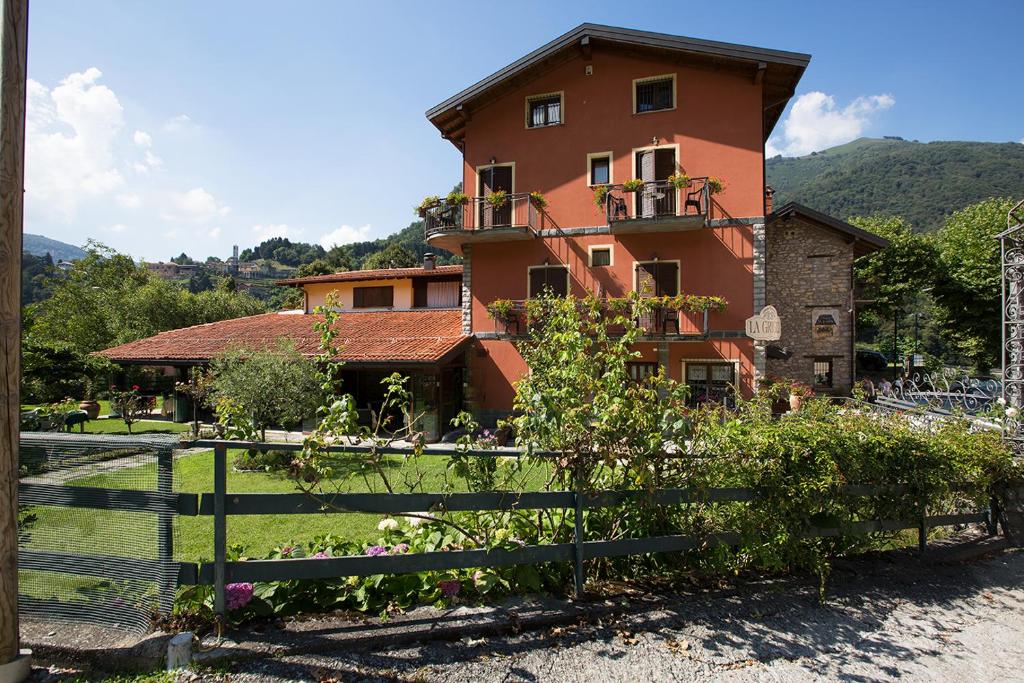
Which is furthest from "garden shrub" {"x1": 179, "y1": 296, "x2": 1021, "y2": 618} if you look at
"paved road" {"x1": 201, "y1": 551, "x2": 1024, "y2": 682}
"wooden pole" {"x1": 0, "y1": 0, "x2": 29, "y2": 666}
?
"wooden pole" {"x1": 0, "y1": 0, "x2": 29, "y2": 666}

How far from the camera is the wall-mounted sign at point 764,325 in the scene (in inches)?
536

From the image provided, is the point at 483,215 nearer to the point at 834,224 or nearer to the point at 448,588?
the point at 834,224

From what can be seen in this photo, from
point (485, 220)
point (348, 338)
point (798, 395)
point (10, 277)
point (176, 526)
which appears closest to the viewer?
point (10, 277)

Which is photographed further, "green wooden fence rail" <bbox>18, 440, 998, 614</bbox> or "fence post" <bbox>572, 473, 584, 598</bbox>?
"fence post" <bbox>572, 473, 584, 598</bbox>

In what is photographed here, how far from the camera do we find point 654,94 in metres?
15.5

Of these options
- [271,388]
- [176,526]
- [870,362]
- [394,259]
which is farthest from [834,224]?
[394,259]

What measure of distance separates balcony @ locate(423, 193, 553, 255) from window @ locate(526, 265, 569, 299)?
117cm

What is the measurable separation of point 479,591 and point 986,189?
10330cm

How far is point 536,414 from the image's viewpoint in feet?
11.6

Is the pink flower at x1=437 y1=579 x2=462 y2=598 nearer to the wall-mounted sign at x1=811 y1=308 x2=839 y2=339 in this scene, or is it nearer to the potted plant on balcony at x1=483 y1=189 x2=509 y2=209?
the potted plant on balcony at x1=483 y1=189 x2=509 y2=209

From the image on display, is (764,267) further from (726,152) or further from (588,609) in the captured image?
(588,609)

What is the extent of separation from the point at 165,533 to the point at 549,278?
1398 centimetres

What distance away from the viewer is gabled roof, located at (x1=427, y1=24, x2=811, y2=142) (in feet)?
45.8

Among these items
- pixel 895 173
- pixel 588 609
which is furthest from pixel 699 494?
pixel 895 173
